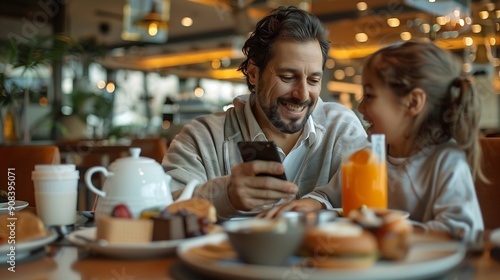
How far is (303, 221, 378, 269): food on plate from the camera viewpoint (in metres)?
0.68

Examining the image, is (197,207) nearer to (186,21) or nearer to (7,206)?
(7,206)

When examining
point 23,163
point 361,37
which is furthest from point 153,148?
point 361,37

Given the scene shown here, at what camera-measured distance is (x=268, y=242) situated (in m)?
0.69

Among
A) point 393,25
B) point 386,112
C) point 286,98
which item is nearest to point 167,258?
point 386,112

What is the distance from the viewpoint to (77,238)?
95 cm

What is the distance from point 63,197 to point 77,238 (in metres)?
0.23

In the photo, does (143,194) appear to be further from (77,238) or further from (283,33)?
(283,33)

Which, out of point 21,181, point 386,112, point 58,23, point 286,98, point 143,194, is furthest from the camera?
point 58,23

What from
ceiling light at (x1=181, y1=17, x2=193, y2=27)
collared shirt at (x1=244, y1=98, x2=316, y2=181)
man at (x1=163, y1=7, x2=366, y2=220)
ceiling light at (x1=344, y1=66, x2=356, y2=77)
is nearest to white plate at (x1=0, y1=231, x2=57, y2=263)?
man at (x1=163, y1=7, x2=366, y2=220)

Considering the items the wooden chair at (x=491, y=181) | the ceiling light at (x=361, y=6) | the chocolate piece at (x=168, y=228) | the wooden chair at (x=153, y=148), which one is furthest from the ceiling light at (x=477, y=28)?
the ceiling light at (x=361, y=6)

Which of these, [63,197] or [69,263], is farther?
[63,197]

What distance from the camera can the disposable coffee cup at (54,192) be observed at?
1.15 meters

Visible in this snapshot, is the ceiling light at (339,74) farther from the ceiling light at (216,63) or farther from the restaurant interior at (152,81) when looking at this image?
the ceiling light at (216,63)

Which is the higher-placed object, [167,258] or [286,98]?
[286,98]
